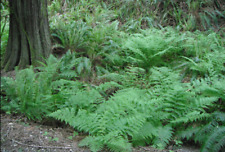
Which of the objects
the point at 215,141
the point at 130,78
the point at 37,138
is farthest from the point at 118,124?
the point at 130,78

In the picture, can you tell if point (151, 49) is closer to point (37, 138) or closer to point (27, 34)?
point (27, 34)

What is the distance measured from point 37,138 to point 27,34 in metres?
2.45

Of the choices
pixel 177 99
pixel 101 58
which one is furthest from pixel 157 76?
pixel 101 58

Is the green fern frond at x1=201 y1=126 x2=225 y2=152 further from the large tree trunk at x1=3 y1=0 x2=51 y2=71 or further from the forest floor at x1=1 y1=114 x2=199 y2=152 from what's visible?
the large tree trunk at x1=3 y1=0 x2=51 y2=71

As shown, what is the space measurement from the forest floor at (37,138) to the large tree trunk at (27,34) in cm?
160

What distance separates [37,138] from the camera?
2.73 meters

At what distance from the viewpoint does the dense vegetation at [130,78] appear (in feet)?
9.46

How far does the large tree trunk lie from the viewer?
4.17 m

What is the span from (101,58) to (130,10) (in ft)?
9.21

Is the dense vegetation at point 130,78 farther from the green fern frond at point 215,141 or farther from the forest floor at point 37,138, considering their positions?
the forest floor at point 37,138

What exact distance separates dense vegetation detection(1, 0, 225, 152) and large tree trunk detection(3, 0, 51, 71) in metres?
0.30

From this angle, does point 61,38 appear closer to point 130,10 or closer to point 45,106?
point 45,106

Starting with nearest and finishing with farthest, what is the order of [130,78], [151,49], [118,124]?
[118,124] → [130,78] → [151,49]

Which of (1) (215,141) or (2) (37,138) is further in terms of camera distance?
(1) (215,141)
